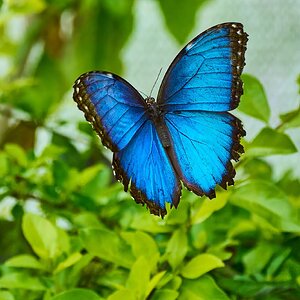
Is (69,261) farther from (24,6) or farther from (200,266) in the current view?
(24,6)

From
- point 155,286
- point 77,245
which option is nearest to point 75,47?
point 77,245

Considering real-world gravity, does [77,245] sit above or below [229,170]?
below

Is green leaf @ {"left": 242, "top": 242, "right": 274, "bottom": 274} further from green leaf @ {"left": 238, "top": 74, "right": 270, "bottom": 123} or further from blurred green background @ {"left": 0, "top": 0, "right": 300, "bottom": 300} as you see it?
green leaf @ {"left": 238, "top": 74, "right": 270, "bottom": 123}

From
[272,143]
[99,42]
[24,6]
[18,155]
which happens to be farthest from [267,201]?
[99,42]

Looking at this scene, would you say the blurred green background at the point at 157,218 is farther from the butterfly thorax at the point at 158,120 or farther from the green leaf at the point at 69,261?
the butterfly thorax at the point at 158,120

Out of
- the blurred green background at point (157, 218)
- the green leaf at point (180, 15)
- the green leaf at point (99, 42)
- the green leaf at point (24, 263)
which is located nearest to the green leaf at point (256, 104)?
the blurred green background at point (157, 218)

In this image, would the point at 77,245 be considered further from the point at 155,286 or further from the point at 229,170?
the point at 229,170

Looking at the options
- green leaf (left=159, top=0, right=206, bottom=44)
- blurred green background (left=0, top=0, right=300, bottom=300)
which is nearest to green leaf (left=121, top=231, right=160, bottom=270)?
blurred green background (left=0, top=0, right=300, bottom=300)
